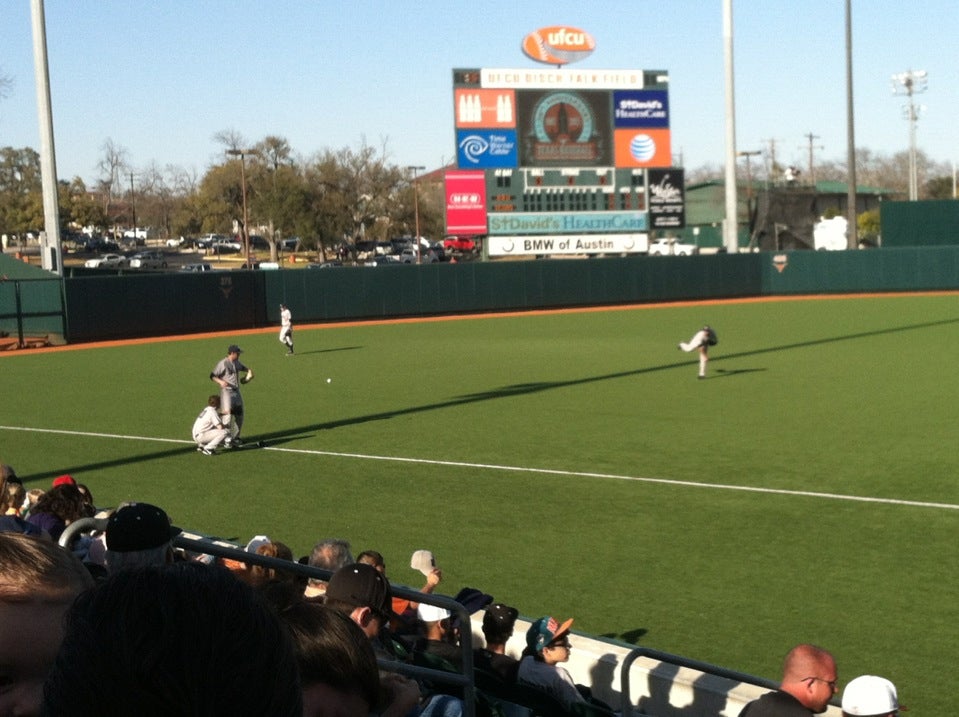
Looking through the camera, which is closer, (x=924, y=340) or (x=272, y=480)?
(x=272, y=480)

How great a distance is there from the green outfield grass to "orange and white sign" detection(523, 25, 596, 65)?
79.6 feet

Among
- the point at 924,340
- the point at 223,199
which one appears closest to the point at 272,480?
the point at 924,340

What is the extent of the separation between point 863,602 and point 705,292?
47335mm

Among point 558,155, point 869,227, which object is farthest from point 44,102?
point 869,227

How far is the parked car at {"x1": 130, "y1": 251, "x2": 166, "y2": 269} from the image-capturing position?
79.0 meters

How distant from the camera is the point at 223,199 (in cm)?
11262

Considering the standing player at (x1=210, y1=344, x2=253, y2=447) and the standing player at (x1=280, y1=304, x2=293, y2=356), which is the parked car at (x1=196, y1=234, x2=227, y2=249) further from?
the standing player at (x1=210, y1=344, x2=253, y2=447)

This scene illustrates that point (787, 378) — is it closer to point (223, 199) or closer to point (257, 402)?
point (257, 402)

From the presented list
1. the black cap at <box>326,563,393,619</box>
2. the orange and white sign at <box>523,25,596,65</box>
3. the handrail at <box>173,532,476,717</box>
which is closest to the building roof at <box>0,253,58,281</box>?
the orange and white sign at <box>523,25,596,65</box>

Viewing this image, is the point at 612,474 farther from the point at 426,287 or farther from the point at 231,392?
the point at 426,287

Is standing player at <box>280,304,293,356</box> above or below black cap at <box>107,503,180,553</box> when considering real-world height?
below

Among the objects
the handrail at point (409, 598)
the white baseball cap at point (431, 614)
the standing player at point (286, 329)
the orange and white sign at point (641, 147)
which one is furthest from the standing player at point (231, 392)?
the orange and white sign at point (641, 147)

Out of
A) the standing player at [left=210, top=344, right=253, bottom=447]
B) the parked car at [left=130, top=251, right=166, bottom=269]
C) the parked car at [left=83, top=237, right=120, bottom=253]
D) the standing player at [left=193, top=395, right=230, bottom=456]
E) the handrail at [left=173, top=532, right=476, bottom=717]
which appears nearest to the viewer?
the handrail at [left=173, top=532, right=476, bottom=717]

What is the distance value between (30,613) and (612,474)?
1450 centimetres
